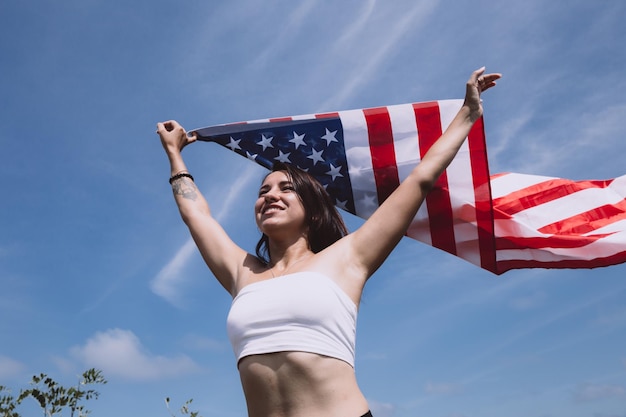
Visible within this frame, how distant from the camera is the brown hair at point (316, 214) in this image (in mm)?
3969

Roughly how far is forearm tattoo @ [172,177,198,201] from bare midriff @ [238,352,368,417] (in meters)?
1.54

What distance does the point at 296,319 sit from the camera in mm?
3027

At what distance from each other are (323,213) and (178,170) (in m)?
1.15

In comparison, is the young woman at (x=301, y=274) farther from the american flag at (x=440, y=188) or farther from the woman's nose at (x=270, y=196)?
the american flag at (x=440, y=188)

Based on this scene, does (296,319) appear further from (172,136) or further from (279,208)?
(172,136)

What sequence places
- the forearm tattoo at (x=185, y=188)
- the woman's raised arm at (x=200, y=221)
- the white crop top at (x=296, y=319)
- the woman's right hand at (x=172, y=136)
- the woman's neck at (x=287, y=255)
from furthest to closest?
the woman's right hand at (x=172, y=136) < the forearm tattoo at (x=185, y=188) < the woman's raised arm at (x=200, y=221) < the woman's neck at (x=287, y=255) < the white crop top at (x=296, y=319)

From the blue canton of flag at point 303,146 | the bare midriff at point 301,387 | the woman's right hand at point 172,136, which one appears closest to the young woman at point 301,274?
the bare midriff at point 301,387

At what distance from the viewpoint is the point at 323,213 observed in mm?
4059

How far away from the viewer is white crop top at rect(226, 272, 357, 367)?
3.01 meters

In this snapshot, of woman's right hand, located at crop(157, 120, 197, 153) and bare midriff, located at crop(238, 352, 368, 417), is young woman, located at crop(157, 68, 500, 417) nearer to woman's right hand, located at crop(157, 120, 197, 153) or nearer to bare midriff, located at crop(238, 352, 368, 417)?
bare midriff, located at crop(238, 352, 368, 417)

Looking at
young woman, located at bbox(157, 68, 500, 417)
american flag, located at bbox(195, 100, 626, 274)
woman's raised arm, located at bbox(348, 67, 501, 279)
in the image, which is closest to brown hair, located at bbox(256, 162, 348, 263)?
young woman, located at bbox(157, 68, 500, 417)

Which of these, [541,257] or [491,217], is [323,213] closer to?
[491,217]

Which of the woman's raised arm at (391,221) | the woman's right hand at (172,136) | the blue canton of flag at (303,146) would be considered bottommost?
the woman's raised arm at (391,221)

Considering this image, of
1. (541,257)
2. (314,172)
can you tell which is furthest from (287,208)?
(541,257)
